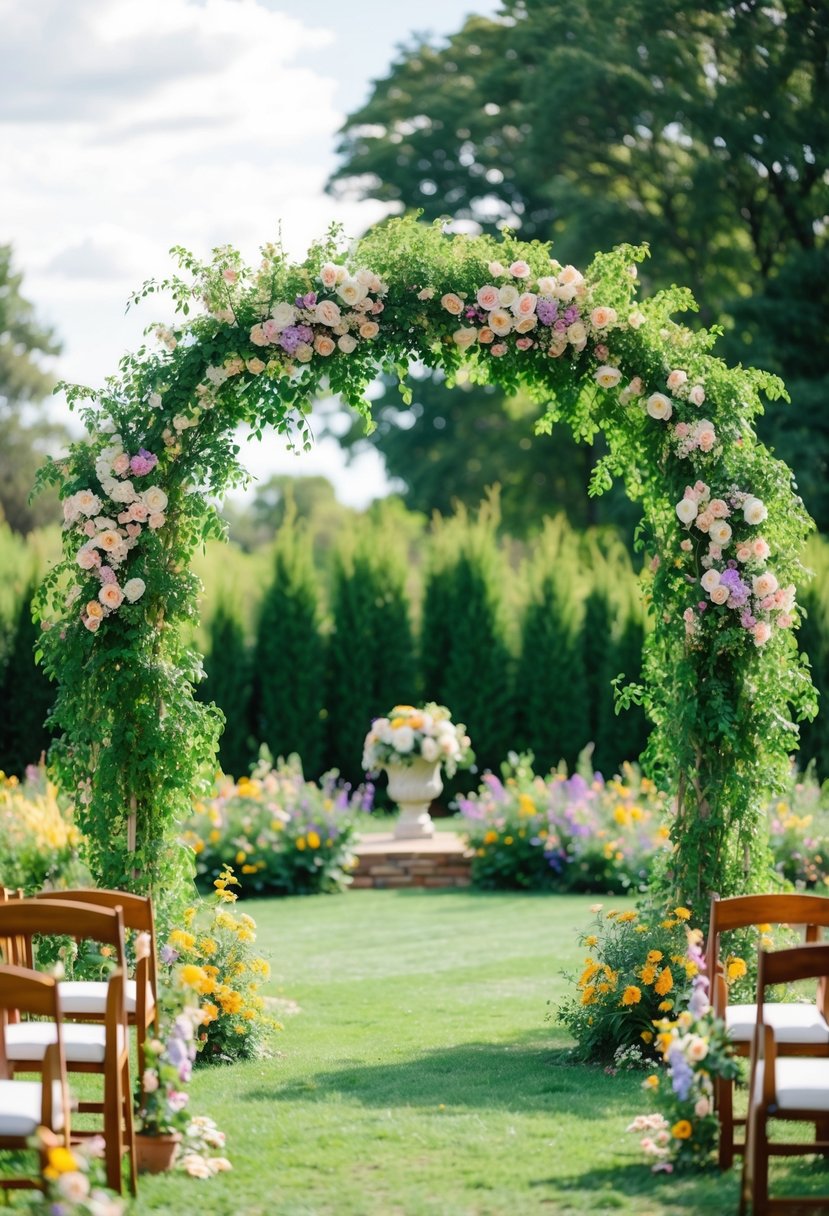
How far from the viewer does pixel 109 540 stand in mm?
6172

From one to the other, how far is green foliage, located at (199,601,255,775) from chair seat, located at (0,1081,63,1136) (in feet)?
34.8

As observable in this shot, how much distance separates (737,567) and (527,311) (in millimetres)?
1496

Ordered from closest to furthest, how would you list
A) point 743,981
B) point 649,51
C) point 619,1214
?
point 619,1214, point 743,981, point 649,51

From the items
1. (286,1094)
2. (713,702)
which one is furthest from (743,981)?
(286,1094)

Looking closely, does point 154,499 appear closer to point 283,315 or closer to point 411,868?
point 283,315

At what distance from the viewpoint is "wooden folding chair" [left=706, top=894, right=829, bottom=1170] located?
4.43 metres

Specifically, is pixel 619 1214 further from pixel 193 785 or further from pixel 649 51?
pixel 649 51

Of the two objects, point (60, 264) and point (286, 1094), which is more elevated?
point (60, 264)

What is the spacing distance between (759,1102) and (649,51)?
18.2m

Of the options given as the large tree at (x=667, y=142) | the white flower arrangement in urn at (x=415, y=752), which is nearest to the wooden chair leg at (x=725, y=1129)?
the white flower arrangement in urn at (x=415, y=752)

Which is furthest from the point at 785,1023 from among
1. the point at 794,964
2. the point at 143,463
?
the point at 143,463

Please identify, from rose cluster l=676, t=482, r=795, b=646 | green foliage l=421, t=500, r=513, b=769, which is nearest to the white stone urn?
green foliage l=421, t=500, r=513, b=769

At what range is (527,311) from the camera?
630 cm

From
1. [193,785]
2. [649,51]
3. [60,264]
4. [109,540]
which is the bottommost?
[193,785]
